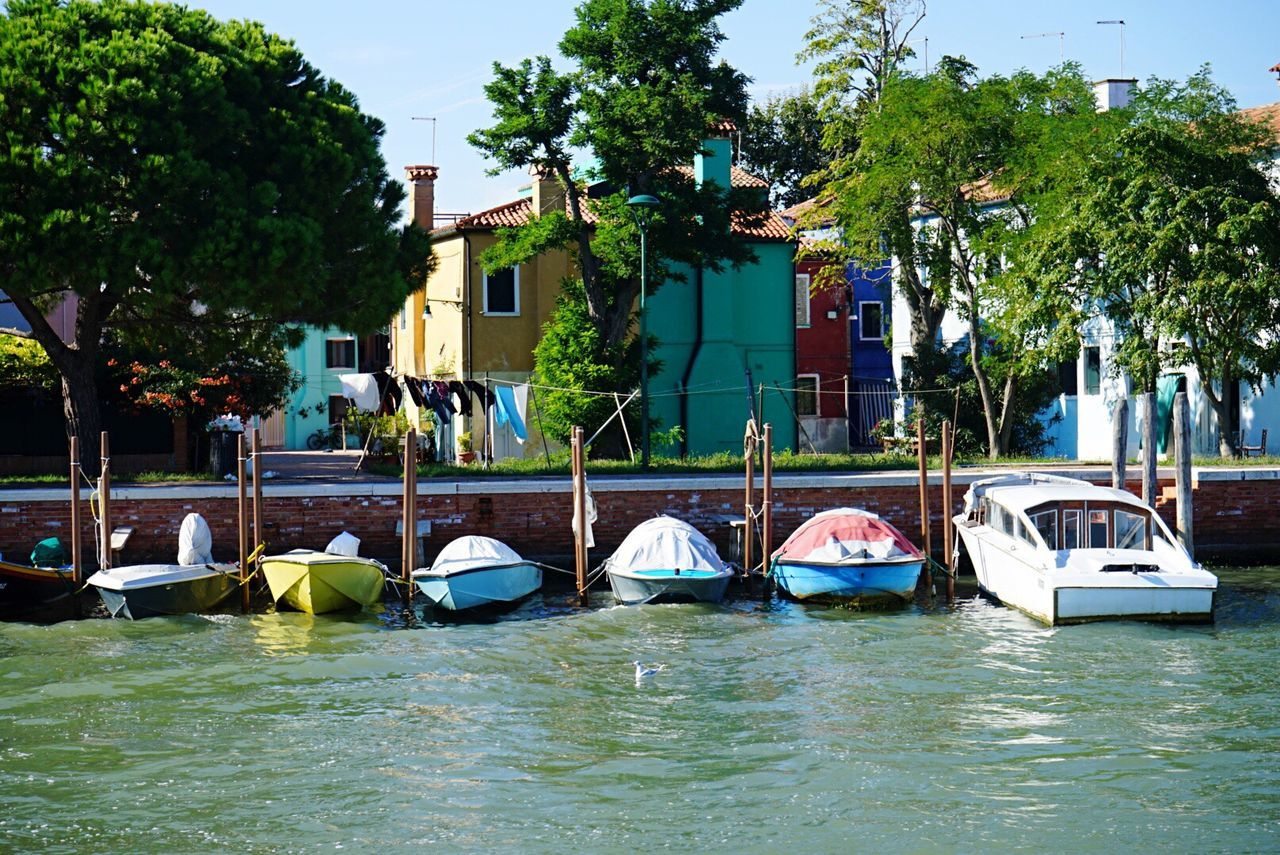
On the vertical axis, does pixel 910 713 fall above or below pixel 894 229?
below

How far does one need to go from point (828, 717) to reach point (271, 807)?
17.8ft

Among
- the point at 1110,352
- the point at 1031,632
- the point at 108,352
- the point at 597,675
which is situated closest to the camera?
the point at 597,675

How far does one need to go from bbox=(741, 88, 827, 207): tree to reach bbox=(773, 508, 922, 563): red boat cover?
28768 millimetres

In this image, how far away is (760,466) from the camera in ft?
85.9

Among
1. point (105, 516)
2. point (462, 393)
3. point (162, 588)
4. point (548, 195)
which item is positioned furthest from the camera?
point (548, 195)

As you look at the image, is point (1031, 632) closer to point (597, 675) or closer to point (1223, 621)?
point (1223, 621)

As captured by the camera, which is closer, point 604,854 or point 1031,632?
point 604,854

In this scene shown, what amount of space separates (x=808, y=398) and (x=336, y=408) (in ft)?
55.5

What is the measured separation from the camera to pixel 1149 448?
2255 centimetres

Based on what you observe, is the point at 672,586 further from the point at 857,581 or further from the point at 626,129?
the point at 626,129

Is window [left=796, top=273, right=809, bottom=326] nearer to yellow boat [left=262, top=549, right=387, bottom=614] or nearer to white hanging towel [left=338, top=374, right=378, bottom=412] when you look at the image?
white hanging towel [left=338, top=374, right=378, bottom=412]

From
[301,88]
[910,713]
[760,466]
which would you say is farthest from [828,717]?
[301,88]

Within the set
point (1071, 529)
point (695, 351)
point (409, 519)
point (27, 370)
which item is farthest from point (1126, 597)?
point (27, 370)

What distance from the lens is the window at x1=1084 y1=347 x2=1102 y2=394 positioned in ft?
108
